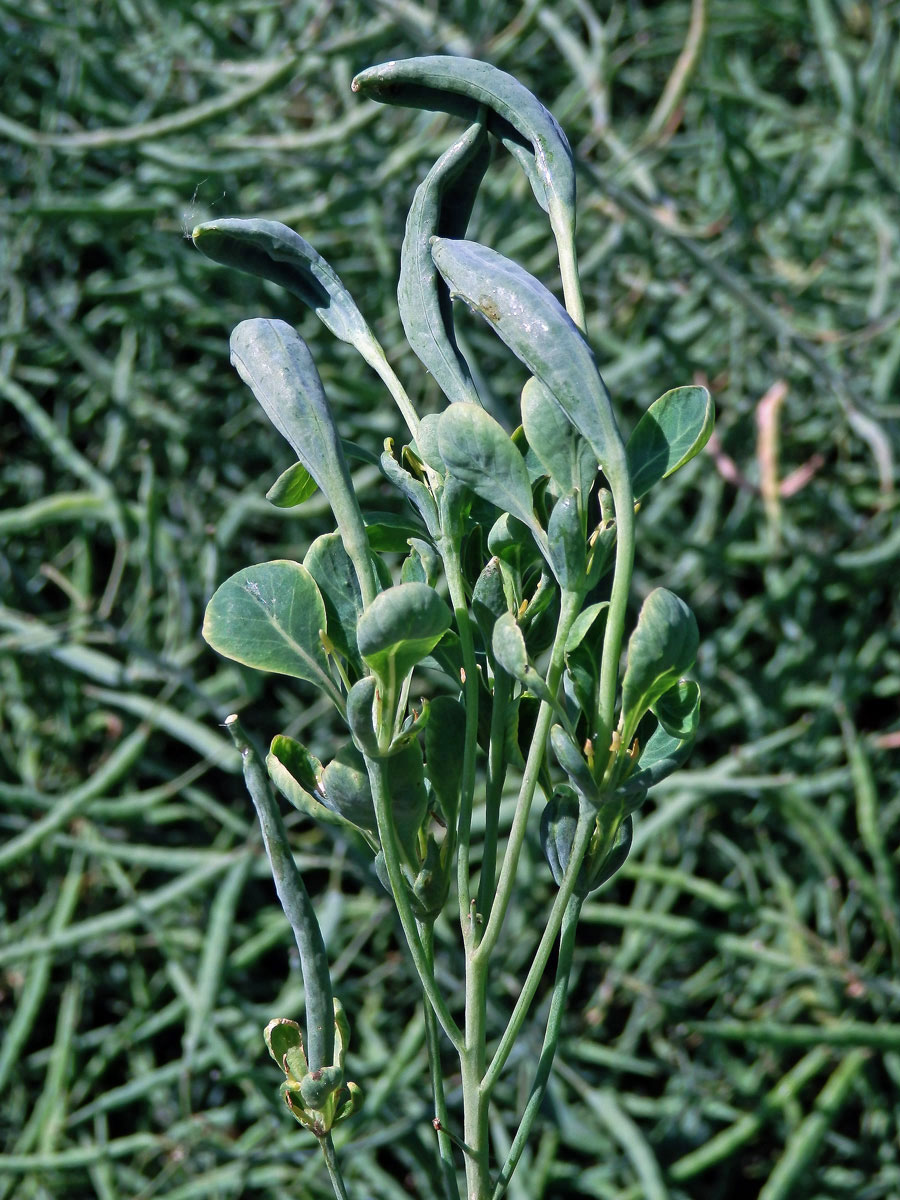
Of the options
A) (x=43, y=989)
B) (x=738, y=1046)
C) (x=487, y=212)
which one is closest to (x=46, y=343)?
(x=487, y=212)

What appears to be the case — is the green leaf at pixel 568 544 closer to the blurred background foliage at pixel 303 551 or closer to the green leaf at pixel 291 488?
the green leaf at pixel 291 488

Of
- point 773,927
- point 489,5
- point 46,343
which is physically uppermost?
point 489,5

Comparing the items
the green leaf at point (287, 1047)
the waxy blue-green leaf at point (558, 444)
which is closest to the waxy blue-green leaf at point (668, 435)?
the waxy blue-green leaf at point (558, 444)

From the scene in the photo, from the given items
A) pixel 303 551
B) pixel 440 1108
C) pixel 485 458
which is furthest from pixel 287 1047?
pixel 303 551

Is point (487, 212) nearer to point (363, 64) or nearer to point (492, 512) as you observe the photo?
point (363, 64)

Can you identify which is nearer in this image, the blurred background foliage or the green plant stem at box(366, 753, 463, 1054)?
the green plant stem at box(366, 753, 463, 1054)

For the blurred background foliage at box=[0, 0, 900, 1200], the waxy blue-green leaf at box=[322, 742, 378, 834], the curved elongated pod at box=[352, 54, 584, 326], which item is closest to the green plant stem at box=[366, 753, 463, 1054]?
the waxy blue-green leaf at box=[322, 742, 378, 834]

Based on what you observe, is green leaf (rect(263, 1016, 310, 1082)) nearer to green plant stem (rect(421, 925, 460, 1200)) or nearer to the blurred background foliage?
green plant stem (rect(421, 925, 460, 1200))
